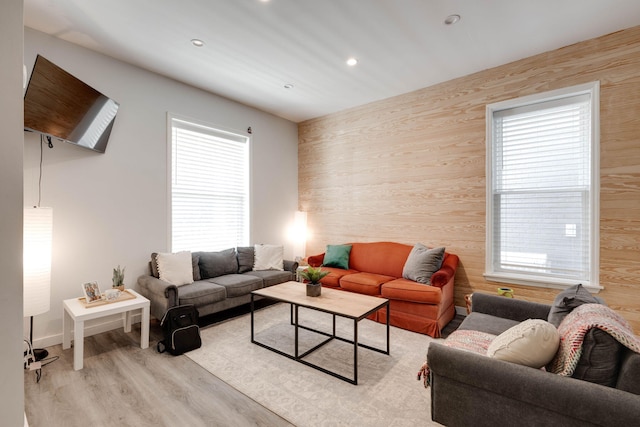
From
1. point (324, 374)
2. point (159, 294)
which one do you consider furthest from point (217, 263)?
point (324, 374)

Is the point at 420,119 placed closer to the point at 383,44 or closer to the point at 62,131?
the point at 383,44

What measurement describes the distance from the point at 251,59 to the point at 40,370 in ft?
11.6

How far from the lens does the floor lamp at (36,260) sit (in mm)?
2383

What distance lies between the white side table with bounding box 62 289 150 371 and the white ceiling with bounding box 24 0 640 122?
2.61m

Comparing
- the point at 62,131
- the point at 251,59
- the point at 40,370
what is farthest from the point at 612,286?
the point at 62,131

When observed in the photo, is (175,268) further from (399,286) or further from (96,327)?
(399,286)

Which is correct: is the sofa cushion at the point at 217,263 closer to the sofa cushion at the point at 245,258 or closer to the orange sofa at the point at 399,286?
the sofa cushion at the point at 245,258

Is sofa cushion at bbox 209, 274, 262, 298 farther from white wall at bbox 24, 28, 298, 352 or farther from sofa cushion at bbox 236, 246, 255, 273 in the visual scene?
white wall at bbox 24, 28, 298, 352

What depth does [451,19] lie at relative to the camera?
2660 mm

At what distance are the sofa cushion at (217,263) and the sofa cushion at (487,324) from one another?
299 centimetres

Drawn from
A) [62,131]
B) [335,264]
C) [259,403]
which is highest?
[62,131]

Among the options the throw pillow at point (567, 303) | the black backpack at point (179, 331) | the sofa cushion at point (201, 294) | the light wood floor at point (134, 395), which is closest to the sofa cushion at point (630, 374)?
the throw pillow at point (567, 303)

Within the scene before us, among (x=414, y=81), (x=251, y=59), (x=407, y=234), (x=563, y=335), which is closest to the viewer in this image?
(x=563, y=335)

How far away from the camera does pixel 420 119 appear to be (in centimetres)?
416
